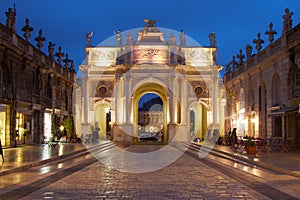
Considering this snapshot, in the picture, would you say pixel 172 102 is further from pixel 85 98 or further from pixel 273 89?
pixel 273 89

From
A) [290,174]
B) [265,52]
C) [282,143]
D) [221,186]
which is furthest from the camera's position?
[265,52]

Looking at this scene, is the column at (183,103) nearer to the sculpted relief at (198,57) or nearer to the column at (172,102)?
the column at (172,102)

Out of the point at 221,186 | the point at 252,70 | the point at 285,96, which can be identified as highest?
the point at 252,70

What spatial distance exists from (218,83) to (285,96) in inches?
785

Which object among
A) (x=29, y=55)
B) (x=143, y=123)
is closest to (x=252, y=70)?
(x=29, y=55)

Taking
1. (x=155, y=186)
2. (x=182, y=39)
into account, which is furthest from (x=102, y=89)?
(x=155, y=186)

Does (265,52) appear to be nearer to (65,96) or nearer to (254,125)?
(254,125)

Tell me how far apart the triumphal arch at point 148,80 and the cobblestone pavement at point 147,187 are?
28973 mm

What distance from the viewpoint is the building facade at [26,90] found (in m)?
27.2

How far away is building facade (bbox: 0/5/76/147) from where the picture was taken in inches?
1070

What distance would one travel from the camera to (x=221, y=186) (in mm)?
11031

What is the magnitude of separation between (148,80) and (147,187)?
3318cm

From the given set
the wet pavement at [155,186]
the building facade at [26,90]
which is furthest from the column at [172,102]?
the wet pavement at [155,186]

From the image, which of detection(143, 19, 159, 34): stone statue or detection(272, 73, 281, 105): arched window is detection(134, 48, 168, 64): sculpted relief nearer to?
detection(143, 19, 159, 34): stone statue
